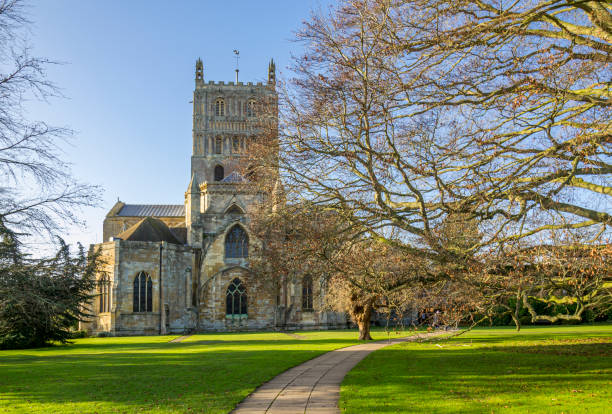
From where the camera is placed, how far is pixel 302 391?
12.4 meters

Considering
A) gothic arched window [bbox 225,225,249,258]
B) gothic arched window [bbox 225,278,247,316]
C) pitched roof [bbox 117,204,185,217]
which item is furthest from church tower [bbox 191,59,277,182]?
gothic arched window [bbox 225,278,247,316]

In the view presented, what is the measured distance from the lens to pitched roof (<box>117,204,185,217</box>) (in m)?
59.2

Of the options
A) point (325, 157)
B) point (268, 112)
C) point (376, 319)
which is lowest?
point (376, 319)

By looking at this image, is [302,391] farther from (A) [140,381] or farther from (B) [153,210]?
(B) [153,210]

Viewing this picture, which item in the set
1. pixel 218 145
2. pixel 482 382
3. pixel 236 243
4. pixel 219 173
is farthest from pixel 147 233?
pixel 482 382

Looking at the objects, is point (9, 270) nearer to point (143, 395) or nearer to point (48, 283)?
point (48, 283)

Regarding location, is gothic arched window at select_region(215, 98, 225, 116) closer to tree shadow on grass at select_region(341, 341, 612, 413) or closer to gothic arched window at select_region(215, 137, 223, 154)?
gothic arched window at select_region(215, 137, 223, 154)

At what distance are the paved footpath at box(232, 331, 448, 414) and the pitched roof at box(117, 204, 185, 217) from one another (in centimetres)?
4403

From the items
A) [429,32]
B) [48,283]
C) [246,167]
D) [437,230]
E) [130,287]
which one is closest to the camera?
[429,32]

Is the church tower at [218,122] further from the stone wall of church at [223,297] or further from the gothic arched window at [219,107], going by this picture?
the stone wall of church at [223,297]

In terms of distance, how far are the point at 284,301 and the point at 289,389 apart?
33.3m

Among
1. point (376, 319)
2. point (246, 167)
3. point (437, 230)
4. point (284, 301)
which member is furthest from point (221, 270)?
point (437, 230)

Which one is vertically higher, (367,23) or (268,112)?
(367,23)

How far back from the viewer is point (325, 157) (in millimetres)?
12383
